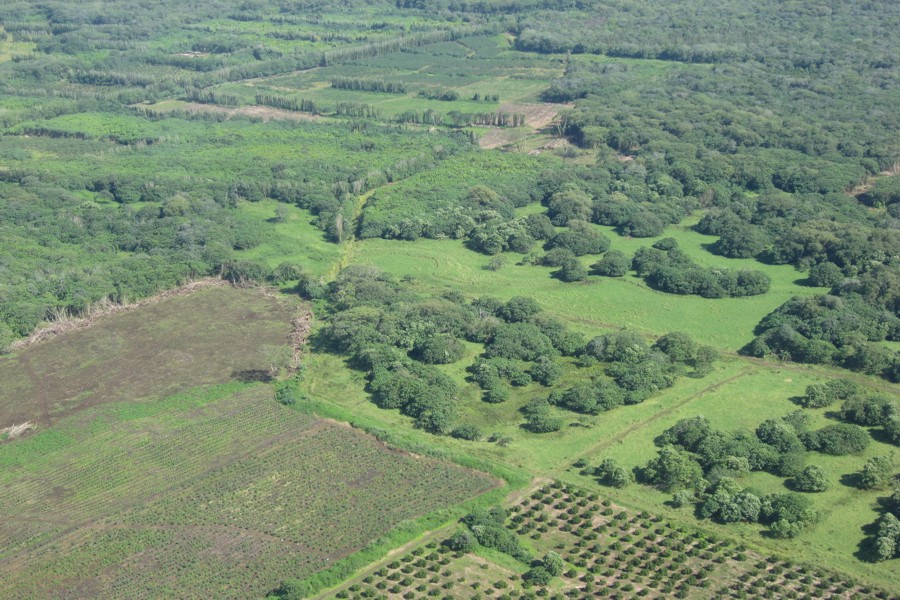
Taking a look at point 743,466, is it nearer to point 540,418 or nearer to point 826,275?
point 540,418

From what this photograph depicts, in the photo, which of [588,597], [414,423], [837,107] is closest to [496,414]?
[414,423]

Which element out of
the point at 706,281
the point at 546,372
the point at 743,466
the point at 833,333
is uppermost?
the point at 706,281

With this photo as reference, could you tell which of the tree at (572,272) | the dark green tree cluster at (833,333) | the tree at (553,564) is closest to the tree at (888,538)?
the tree at (553,564)

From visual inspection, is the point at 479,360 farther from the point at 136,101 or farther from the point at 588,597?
the point at 136,101

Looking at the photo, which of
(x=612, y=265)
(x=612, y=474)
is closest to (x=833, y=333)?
(x=612, y=265)

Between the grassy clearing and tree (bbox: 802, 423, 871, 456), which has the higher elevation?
the grassy clearing

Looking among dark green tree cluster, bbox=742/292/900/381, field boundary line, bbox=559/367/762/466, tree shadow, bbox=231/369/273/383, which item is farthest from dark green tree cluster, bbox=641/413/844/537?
tree shadow, bbox=231/369/273/383

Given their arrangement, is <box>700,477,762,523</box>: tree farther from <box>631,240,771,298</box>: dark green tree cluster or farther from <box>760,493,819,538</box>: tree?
<box>631,240,771,298</box>: dark green tree cluster
